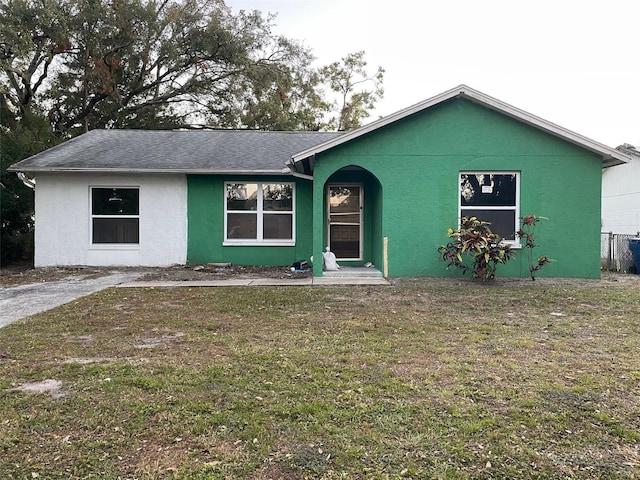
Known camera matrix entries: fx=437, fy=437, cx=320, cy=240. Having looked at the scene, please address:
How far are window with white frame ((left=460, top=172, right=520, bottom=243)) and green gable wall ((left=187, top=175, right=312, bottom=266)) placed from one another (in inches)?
166

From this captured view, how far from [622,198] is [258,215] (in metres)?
13.6

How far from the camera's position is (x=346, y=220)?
12.2 metres

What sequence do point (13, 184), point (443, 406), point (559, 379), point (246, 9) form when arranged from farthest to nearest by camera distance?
point (246, 9), point (13, 184), point (559, 379), point (443, 406)

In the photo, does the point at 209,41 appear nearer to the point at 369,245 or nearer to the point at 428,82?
the point at 428,82

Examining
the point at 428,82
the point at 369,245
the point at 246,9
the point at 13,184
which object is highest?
the point at 246,9

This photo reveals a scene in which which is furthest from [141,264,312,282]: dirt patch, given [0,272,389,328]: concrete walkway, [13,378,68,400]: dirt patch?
[13,378,68,400]: dirt patch

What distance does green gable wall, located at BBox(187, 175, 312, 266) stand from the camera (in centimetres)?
1178

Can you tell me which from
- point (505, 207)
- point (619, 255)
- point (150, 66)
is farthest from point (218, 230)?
point (150, 66)

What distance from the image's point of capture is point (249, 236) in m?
12.0

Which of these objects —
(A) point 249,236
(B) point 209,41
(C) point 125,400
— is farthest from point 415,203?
(B) point 209,41

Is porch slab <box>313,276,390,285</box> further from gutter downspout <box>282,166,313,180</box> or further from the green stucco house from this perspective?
gutter downspout <box>282,166,313,180</box>

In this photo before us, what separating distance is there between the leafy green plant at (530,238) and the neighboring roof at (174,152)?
18.9 feet

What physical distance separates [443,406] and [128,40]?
24.1m

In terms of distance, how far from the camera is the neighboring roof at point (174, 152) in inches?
444
